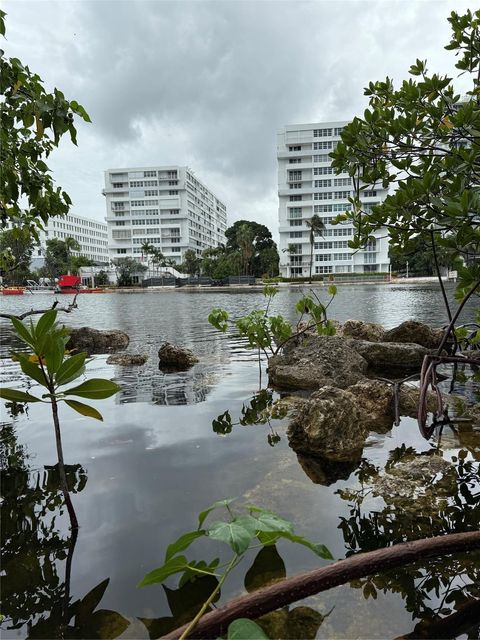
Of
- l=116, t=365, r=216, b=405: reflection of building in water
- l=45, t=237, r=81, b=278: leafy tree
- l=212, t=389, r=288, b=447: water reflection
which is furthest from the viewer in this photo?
l=45, t=237, r=81, b=278: leafy tree

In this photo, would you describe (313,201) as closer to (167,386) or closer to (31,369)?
(167,386)

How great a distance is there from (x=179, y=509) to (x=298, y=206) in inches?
3911

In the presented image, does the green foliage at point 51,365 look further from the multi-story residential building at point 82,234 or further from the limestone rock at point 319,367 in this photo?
the multi-story residential building at point 82,234

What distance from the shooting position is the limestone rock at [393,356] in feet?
25.4

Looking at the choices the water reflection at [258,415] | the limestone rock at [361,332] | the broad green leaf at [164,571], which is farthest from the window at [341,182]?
the broad green leaf at [164,571]

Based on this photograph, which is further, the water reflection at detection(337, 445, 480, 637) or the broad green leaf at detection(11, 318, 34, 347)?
the broad green leaf at detection(11, 318, 34, 347)

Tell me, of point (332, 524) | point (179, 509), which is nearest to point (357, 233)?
point (332, 524)

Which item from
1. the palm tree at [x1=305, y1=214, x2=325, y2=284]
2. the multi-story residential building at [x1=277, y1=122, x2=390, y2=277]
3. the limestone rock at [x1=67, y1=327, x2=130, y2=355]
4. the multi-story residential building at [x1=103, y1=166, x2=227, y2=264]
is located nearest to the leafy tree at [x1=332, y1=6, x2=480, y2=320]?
the limestone rock at [x1=67, y1=327, x2=130, y2=355]

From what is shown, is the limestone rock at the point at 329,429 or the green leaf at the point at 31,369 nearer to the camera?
the green leaf at the point at 31,369

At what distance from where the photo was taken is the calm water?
194 centimetres

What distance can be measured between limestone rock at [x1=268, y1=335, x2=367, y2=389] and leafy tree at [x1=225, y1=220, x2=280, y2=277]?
305 feet

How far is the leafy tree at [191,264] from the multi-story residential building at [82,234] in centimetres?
3645

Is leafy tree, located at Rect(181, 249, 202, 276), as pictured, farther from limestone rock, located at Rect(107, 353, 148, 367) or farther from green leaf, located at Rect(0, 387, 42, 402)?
green leaf, located at Rect(0, 387, 42, 402)

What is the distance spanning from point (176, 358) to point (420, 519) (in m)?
6.19
